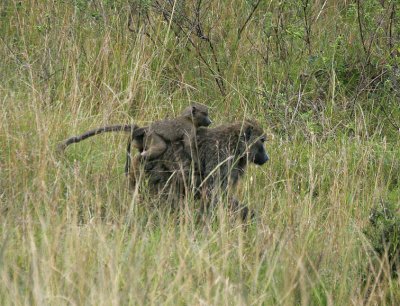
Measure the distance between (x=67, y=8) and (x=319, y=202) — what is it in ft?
11.9

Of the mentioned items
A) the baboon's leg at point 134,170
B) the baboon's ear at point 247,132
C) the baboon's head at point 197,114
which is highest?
the baboon's head at point 197,114

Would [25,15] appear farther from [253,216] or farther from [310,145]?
[253,216]

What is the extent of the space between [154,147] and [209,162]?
40 centimetres

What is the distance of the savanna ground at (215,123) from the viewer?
501 centimetres

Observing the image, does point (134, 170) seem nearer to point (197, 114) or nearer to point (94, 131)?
point (94, 131)

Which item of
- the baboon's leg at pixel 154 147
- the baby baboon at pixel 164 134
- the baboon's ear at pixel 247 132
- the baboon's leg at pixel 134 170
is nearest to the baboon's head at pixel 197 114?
the baby baboon at pixel 164 134

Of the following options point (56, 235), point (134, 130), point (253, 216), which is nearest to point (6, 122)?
point (134, 130)

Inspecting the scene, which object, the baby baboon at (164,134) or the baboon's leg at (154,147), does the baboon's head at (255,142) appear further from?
the baboon's leg at (154,147)

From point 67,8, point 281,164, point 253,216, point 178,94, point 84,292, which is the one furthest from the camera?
point 67,8

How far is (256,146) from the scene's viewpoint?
7.02 meters

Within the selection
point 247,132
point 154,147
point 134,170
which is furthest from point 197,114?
point 134,170

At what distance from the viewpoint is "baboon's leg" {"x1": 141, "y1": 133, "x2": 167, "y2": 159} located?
257 inches

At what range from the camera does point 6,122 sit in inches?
274

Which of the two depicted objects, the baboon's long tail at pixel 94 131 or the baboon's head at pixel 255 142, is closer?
the baboon's long tail at pixel 94 131
